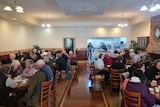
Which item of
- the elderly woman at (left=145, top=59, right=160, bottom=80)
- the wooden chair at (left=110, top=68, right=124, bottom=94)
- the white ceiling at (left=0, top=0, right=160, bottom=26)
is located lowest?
the wooden chair at (left=110, top=68, right=124, bottom=94)

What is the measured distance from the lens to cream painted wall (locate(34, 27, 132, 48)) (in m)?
13.8

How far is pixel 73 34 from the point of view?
13.9 meters

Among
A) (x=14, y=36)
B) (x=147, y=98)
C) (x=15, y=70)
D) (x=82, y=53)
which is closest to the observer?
(x=147, y=98)

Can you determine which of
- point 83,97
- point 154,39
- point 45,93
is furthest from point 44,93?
point 154,39

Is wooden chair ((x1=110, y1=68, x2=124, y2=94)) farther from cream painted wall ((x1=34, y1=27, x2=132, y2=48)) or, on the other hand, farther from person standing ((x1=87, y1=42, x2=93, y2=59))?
person standing ((x1=87, y1=42, x2=93, y2=59))

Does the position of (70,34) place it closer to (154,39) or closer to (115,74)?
(154,39)

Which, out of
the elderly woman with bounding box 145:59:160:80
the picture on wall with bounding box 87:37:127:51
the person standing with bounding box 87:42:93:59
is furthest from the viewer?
the person standing with bounding box 87:42:93:59

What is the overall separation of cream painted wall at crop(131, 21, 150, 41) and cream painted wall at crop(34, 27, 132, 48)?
0.54 metres

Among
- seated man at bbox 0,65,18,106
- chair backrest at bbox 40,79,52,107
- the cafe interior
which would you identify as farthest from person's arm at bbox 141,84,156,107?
seated man at bbox 0,65,18,106

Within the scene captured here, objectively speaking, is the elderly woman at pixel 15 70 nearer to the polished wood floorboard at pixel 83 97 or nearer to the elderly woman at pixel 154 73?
the polished wood floorboard at pixel 83 97

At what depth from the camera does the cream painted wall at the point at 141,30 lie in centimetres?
1077

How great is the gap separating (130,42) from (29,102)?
1184 cm

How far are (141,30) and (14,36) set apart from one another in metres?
8.34

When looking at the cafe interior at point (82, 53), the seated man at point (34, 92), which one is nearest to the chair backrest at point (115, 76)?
the cafe interior at point (82, 53)
